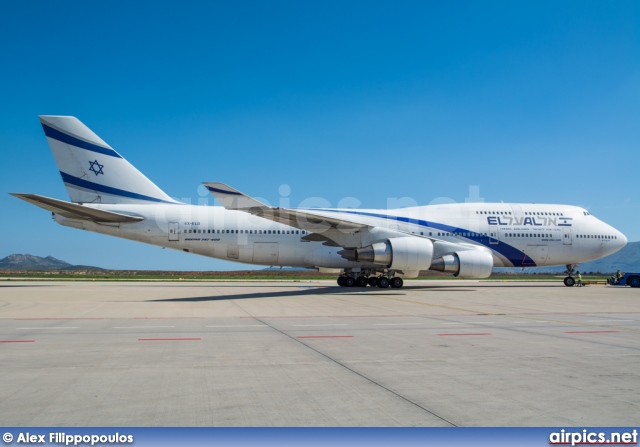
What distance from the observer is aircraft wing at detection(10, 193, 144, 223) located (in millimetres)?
22094

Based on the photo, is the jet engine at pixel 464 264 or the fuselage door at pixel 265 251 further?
the fuselage door at pixel 265 251

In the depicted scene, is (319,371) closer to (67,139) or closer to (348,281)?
(348,281)

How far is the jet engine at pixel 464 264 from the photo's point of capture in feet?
83.4

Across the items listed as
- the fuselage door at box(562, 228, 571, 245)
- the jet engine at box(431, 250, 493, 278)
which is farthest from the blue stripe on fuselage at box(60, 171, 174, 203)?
the fuselage door at box(562, 228, 571, 245)

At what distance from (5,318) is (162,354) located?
7.69 m

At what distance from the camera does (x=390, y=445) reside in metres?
3.97

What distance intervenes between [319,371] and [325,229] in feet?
61.7

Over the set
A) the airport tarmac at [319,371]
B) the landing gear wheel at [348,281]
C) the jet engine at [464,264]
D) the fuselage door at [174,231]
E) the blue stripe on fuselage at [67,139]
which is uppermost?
the blue stripe on fuselage at [67,139]

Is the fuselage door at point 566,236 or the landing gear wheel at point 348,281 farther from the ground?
the fuselage door at point 566,236

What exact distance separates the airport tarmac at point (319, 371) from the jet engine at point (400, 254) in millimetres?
11248

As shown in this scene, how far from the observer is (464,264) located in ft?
83.3

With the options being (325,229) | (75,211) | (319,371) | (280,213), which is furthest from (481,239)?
(319,371)

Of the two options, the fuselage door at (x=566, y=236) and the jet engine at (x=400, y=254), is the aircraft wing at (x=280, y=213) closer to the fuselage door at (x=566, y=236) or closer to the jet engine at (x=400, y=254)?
the jet engine at (x=400, y=254)

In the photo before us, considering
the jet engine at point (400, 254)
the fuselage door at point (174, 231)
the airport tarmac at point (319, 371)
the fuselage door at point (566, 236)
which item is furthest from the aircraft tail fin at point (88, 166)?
the fuselage door at point (566, 236)
